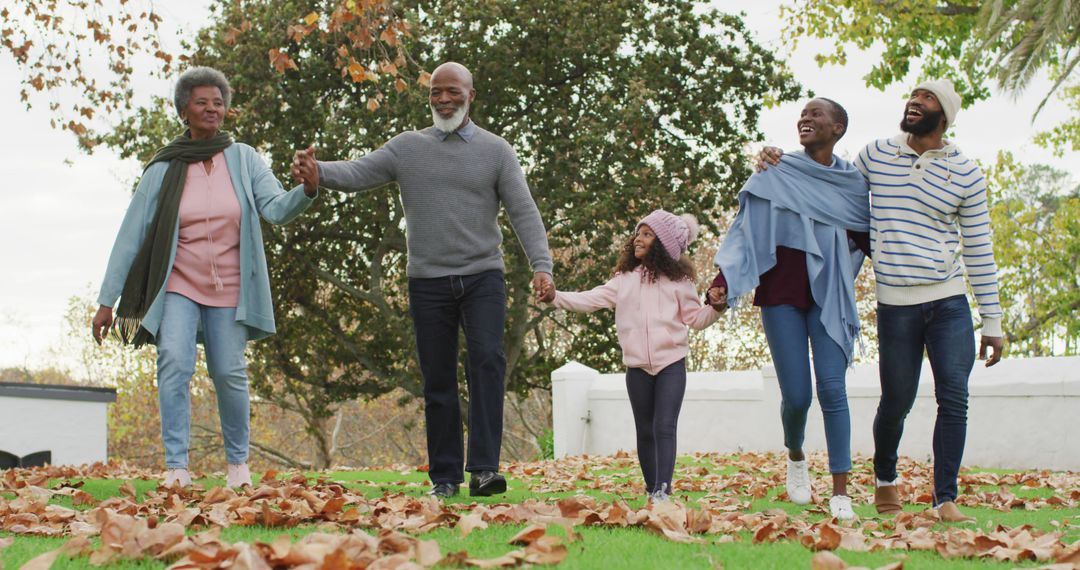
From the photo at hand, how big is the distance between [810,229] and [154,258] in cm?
347

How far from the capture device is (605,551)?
12.1 feet

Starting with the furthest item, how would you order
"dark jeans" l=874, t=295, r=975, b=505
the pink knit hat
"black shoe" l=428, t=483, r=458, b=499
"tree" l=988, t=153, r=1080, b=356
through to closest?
"tree" l=988, t=153, r=1080, b=356, the pink knit hat, "black shoe" l=428, t=483, r=458, b=499, "dark jeans" l=874, t=295, r=975, b=505

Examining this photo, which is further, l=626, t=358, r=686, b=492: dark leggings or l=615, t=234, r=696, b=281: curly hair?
l=615, t=234, r=696, b=281: curly hair

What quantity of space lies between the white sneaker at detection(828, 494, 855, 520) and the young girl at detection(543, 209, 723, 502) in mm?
836

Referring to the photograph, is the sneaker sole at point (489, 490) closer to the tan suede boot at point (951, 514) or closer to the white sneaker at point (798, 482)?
the white sneaker at point (798, 482)

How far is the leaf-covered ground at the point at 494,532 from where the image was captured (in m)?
3.40

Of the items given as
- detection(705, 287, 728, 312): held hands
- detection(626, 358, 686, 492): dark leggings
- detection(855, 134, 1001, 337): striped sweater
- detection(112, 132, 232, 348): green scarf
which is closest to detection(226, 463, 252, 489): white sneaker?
detection(112, 132, 232, 348): green scarf

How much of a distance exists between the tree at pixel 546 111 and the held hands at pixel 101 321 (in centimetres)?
1463

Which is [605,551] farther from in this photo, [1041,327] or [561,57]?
[1041,327]

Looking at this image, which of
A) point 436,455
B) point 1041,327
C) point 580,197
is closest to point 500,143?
point 436,455

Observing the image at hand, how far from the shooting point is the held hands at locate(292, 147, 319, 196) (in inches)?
229

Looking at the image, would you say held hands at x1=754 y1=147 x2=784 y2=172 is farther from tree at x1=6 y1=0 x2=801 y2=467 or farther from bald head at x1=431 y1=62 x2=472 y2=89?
tree at x1=6 y1=0 x2=801 y2=467

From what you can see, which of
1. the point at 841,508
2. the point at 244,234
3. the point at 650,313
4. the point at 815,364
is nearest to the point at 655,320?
the point at 650,313

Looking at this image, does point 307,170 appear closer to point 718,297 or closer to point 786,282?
point 718,297
